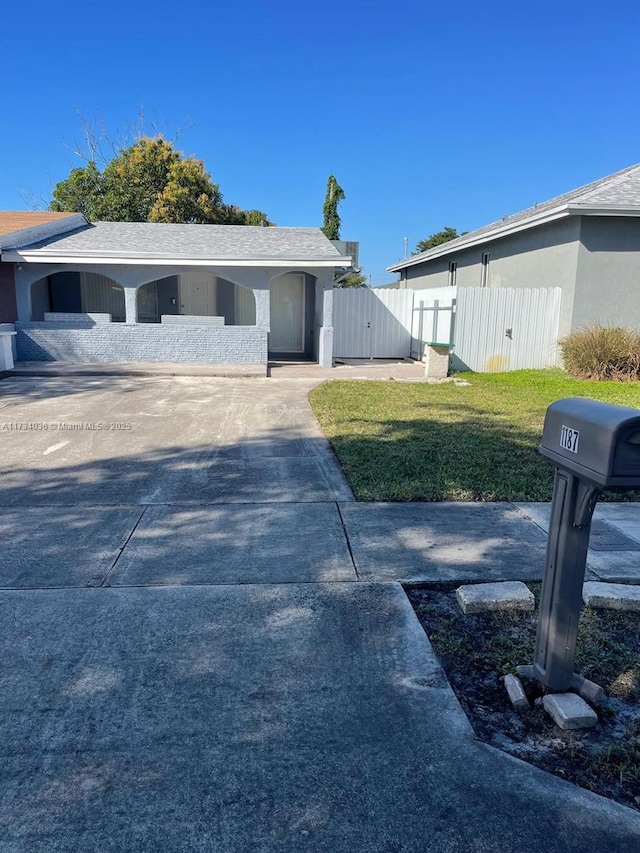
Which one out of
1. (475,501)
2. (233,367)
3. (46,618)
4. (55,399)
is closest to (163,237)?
(233,367)

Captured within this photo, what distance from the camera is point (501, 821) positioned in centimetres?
211

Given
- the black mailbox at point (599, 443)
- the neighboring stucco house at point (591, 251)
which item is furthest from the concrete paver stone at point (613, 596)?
the neighboring stucco house at point (591, 251)

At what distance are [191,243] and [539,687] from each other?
16.4m

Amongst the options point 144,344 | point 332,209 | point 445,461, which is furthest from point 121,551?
point 332,209

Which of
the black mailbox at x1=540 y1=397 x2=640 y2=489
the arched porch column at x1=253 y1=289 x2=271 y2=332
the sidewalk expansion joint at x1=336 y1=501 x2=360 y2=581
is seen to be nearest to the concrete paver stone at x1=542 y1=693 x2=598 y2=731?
the black mailbox at x1=540 y1=397 x2=640 y2=489

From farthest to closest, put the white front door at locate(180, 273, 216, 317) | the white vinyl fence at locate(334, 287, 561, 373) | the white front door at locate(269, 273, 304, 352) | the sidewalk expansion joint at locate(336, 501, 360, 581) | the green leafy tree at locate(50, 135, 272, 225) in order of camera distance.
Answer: the green leafy tree at locate(50, 135, 272, 225)
the white front door at locate(180, 273, 216, 317)
the white front door at locate(269, 273, 304, 352)
the white vinyl fence at locate(334, 287, 561, 373)
the sidewalk expansion joint at locate(336, 501, 360, 581)

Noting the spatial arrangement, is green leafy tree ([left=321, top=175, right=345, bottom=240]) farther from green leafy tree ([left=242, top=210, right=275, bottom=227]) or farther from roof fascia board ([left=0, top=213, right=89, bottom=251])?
roof fascia board ([left=0, top=213, right=89, bottom=251])

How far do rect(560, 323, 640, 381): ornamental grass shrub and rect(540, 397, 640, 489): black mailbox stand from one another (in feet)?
40.9

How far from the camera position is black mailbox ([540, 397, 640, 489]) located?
2.23 meters

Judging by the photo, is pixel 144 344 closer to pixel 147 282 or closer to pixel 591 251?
pixel 147 282

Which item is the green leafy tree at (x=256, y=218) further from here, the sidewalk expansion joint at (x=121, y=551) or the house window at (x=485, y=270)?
the sidewalk expansion joint at (x=121, y=551)

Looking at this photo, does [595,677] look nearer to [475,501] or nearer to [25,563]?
[475,501]

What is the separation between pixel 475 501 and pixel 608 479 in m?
3.38
